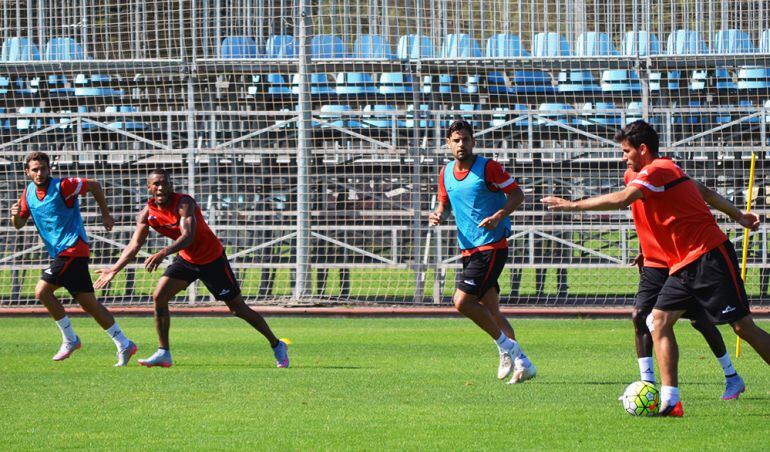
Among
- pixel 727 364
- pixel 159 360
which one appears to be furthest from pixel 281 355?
pixel 727 364

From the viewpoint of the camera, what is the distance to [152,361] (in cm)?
1112

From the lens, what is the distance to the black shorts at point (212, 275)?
11.3 meters

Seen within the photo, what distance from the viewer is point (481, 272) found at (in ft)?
32.8

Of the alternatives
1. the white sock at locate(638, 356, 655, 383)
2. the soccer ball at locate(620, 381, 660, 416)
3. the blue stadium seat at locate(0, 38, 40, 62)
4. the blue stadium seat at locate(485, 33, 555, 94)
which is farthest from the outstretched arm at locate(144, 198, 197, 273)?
the blue stadium seat at locate(0, 38, 40, 62)

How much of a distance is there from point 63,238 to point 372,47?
8466 mm

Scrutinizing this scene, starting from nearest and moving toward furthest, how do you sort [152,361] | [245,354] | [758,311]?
[152,361], [245,354], [758,311]

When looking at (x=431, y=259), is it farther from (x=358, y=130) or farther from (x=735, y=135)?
(x=735, y=135)

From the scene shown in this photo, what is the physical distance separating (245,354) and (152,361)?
1672 millimetres

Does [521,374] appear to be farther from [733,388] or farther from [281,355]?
[281,355]

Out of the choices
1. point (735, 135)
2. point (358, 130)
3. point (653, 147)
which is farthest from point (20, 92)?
point (653, 147)

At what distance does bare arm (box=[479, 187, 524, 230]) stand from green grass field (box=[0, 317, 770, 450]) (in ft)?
4.21

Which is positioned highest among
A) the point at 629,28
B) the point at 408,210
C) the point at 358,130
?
the point at 629,28

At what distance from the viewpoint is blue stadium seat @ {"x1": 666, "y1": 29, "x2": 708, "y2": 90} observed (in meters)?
19.3

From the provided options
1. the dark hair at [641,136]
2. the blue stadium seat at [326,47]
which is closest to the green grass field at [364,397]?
the dark hair at [641,136]
